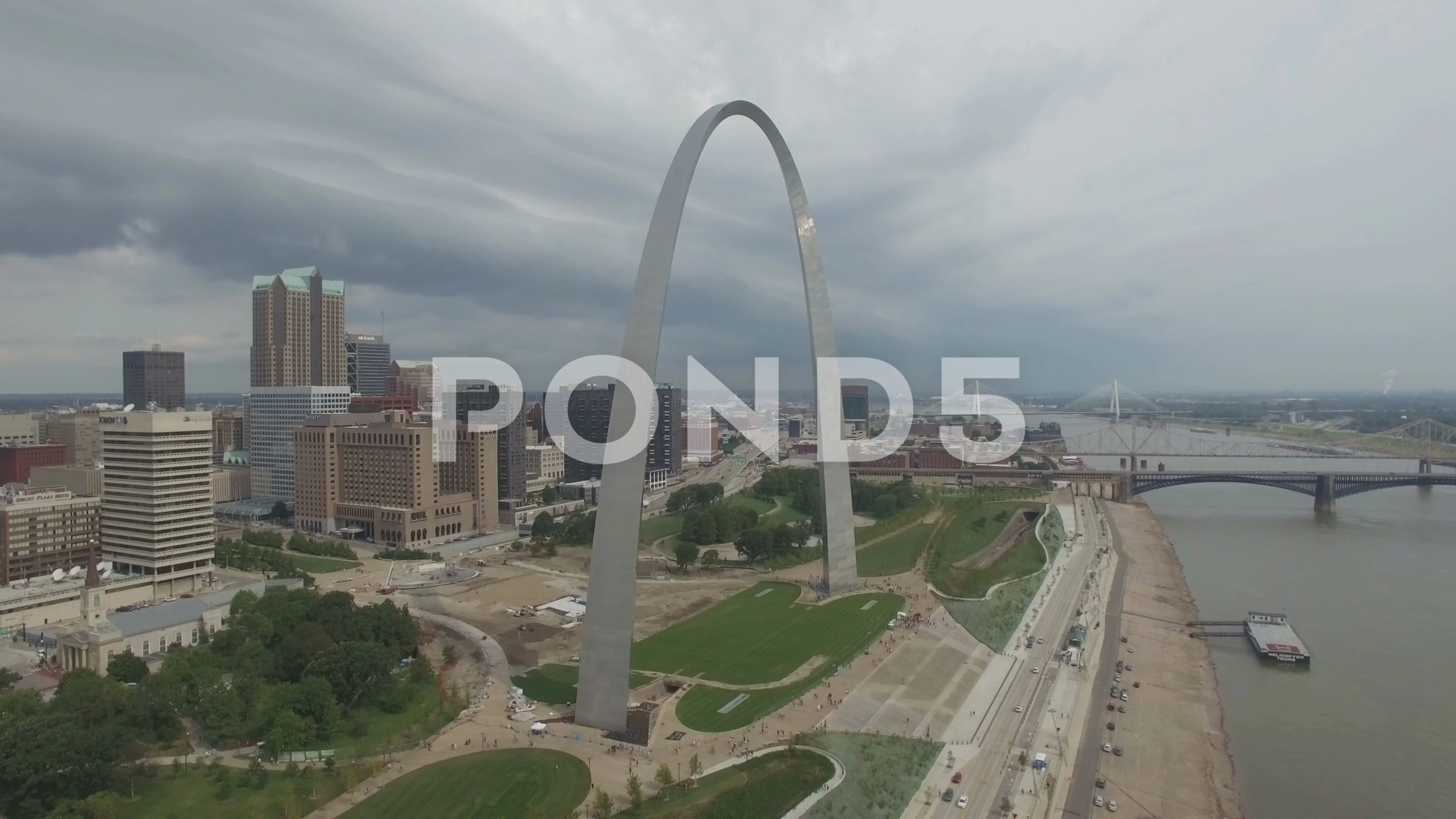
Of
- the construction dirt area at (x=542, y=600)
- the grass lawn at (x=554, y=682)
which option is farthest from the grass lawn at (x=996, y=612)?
the grass lawn at (x=554, y=682)

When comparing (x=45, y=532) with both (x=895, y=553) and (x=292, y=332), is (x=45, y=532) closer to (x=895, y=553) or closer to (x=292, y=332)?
(x=895, y=553)

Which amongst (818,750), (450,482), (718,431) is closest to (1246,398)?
(718,431)

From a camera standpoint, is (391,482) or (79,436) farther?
(79,436)

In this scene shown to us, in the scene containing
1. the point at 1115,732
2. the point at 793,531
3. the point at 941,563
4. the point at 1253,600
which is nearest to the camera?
the point at 1115,732

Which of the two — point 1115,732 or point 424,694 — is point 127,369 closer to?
point 424,694

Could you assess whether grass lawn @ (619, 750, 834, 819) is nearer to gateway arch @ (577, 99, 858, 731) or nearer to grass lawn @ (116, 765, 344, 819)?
gateway arch @ (577, 99, 858, 731)

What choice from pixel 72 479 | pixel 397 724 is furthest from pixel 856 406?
pixel 397 724

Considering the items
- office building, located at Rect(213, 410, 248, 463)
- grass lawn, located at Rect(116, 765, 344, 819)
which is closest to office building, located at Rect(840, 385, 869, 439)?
office building, located at Rect(213, 410, 248, 463)
